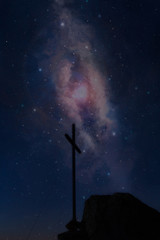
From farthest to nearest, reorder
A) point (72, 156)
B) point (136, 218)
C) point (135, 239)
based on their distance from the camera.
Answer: point (72, 156), point (136, 218), point (135, 239)

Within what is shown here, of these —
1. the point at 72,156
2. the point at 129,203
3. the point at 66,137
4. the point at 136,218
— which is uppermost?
the point at 66,137

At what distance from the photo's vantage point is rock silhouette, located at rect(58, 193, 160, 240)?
8.36 meters

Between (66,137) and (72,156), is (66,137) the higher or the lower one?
the higher one

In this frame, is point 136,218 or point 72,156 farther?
point 72,156

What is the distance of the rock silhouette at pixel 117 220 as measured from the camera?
8359 millimetres

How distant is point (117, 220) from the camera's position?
8750 millimetres

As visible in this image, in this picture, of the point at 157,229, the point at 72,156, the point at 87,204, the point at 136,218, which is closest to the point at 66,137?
the point at 72,156

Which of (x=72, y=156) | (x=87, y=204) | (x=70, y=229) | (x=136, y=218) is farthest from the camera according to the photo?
(x=72, y=156)

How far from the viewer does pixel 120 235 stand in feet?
27.1

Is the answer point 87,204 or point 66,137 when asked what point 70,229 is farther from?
point 66,137

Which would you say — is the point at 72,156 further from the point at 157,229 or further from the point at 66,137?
the point at 157,229

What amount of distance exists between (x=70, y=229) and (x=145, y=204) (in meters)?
A: 3.28

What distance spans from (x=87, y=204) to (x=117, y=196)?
143 cm

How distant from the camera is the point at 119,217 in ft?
28.9
